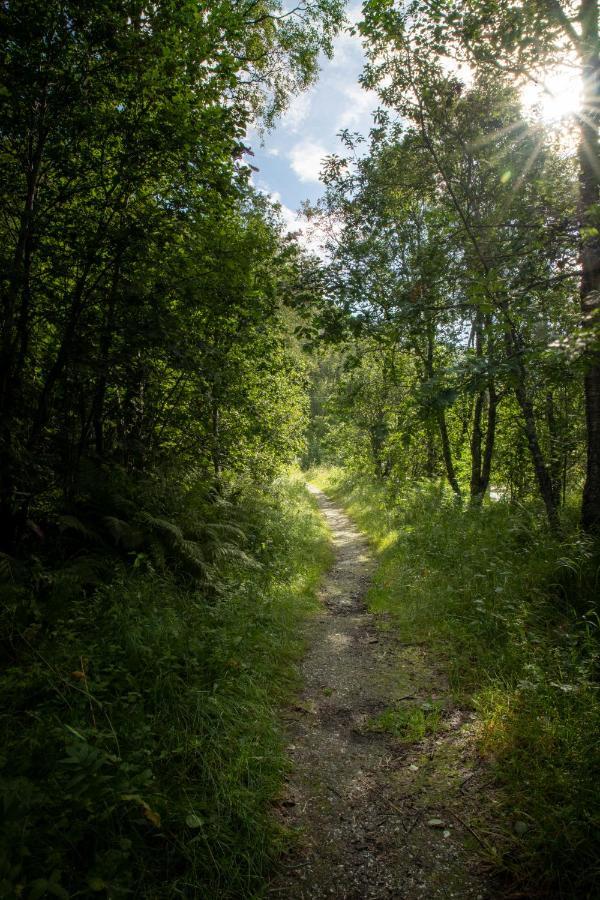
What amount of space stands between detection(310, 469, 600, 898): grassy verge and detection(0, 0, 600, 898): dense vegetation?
0.03 meters

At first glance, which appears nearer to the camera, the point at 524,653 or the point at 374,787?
the point at 374,787

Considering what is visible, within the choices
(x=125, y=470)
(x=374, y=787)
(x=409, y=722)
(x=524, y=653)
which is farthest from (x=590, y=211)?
(x=125, y=470)

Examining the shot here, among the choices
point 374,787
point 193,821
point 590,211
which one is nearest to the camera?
point 193,821

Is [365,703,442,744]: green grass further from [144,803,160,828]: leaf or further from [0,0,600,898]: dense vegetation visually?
[144,803,160,828]: leaf

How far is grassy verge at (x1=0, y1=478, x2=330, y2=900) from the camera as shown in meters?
2.32

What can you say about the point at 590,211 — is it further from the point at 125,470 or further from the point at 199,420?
the point at 125,470

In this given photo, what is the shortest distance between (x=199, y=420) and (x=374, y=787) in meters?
5.10

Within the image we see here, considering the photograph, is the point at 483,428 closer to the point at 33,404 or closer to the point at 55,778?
the point at 33,404

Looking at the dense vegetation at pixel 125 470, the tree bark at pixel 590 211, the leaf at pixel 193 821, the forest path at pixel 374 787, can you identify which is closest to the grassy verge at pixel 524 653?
the forest path at pixel 374 787

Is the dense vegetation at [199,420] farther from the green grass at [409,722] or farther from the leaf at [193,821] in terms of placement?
the green grass at [409,722]

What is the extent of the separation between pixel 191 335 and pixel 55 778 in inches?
169

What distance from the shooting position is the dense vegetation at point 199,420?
9.12ft

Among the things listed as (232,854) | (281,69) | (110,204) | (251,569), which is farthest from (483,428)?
(232,854)

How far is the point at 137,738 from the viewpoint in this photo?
3.07 meters
